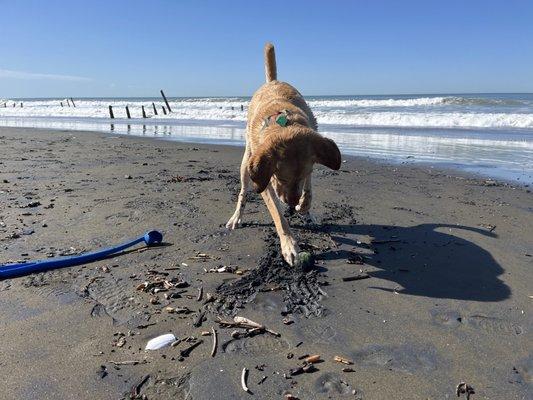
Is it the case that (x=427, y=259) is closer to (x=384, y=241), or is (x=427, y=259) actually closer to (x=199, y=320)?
(x=384, y=241)

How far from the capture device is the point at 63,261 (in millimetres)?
3988

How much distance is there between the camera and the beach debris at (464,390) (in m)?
2.35

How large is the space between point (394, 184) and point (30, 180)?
6.29m

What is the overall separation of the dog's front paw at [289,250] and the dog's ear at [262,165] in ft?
2.45

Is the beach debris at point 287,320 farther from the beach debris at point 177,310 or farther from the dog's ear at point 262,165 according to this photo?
the dog's ear at point 262,165

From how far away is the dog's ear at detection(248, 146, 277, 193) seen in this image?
3.70 meters

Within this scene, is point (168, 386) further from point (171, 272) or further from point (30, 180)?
point (30, 180)

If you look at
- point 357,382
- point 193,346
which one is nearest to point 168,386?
point 193,346

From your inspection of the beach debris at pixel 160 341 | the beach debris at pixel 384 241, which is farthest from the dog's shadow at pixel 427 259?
the beach debris at pixel 160 341

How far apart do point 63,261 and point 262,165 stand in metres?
1.96

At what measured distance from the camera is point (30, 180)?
7.73 meters

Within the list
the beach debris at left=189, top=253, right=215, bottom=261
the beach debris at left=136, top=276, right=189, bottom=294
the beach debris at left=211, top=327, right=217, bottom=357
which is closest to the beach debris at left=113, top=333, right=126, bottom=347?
the beach debris at left=211, top=327, right=217, bottom=357

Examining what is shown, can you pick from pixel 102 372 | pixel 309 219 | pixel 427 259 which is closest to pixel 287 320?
pixel 102 372

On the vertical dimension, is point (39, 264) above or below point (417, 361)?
above
